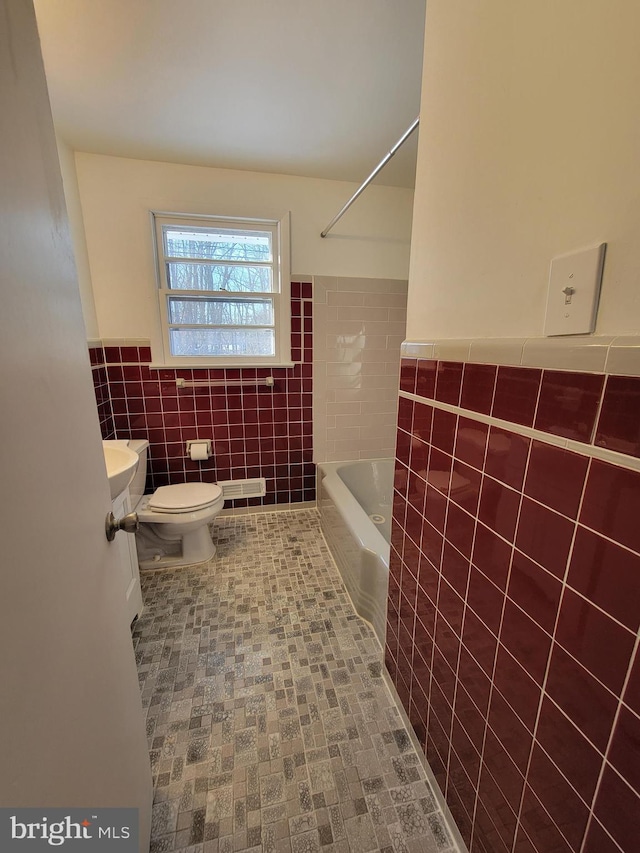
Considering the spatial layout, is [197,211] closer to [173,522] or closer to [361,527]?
[173,522]

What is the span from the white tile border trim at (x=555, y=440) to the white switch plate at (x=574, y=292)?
17cm

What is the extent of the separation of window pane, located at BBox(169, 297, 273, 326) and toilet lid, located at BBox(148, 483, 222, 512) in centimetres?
113

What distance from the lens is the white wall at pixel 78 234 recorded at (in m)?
1.86

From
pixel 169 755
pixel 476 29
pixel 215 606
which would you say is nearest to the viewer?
pixel 476 29

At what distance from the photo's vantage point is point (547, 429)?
23.0 inches

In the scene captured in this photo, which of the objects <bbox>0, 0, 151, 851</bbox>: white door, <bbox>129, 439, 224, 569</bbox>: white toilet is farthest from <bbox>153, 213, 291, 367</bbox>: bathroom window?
<bbox>0, 0, 151, 851</bbox>: white door

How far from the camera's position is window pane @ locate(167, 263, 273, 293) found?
2.28 meters

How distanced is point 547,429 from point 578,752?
A: 0.53m

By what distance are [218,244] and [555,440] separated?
2.43m

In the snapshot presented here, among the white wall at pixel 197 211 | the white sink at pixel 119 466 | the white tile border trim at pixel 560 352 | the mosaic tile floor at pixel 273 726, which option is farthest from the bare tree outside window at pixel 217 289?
the white tile border trim at pixel 560 352

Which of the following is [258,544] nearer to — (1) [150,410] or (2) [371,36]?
(1) [150,410]

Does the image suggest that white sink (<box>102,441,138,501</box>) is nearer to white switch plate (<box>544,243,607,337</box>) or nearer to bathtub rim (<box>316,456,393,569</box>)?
bathtub rim (<box>316,456,393,569</box>)

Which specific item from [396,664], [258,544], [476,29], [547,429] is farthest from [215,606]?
[476,29]

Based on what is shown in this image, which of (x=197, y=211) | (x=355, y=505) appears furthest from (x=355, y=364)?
(x=197, y=211)
